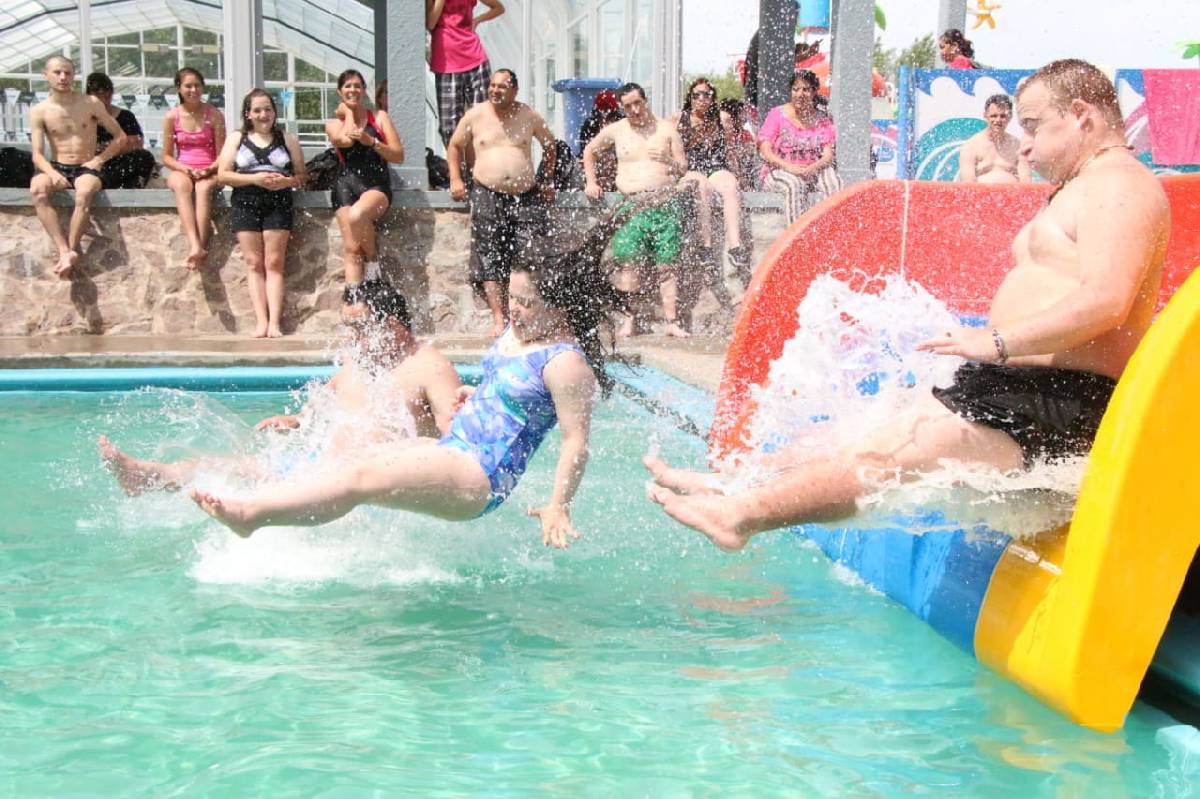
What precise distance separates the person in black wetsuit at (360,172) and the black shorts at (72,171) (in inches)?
72.0

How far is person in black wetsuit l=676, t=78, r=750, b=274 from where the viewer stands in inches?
384

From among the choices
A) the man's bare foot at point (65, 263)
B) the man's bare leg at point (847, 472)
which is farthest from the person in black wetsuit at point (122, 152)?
the man's bare leg at point (847, 472)

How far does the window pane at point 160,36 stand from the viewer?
22.3m

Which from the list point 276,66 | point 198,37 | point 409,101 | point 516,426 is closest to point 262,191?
point 409,101

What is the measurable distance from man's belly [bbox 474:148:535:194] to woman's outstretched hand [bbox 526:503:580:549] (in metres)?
5.95

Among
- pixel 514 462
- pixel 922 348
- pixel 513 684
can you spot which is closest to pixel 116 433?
pixel 514 462

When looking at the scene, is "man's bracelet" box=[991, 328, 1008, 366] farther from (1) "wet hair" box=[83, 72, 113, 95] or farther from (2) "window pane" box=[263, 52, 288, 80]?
(2) "window pane" box=[263, 52, 288, 80]

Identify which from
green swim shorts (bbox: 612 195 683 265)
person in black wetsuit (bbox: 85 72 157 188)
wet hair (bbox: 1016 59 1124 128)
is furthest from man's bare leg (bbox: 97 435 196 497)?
person in black wetsuit (bbox: 85 72 157 188)

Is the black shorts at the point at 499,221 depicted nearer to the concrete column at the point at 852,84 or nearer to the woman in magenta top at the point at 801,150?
the woman in magenta top at the point at 801,150

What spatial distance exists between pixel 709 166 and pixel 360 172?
266 cm

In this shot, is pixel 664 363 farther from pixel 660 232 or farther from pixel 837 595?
pixel 837 595

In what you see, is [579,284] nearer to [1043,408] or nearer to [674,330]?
[1043,408]

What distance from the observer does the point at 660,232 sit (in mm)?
9859

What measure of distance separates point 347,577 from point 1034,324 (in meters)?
2.40
